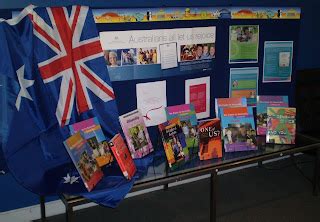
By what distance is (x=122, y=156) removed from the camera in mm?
2168

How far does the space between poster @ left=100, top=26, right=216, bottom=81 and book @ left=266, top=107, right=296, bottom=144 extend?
0.59 metres

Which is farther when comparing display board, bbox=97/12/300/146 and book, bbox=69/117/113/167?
display board, bbox=97/12/300/146

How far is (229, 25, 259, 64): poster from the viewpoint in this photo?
2939 millimetres

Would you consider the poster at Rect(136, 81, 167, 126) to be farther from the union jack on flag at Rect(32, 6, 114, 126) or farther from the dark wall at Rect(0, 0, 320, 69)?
the dark wall at Rect(0, 0, 320, 69)

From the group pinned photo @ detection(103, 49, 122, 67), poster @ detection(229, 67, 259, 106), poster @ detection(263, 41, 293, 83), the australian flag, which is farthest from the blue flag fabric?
poster @ detection(263, 41, 293, 83)

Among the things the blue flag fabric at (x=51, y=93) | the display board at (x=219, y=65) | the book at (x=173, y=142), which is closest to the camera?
the blue flag fabric at (x=51, y=93)

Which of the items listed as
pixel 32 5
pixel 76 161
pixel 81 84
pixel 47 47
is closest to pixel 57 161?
pixel 76 161

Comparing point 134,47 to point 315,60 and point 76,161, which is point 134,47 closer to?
point 76,161

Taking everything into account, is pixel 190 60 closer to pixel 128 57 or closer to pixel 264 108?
pixel 128 57

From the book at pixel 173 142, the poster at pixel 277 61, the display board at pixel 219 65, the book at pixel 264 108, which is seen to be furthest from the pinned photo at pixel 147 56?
the poster at pixel 277 61

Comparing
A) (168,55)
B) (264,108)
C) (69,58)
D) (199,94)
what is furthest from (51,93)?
(264,108)

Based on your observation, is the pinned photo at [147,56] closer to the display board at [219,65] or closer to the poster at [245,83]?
the display board at [219,65]

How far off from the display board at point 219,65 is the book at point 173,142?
33 cm

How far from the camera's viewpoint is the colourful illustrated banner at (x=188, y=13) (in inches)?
95.7
